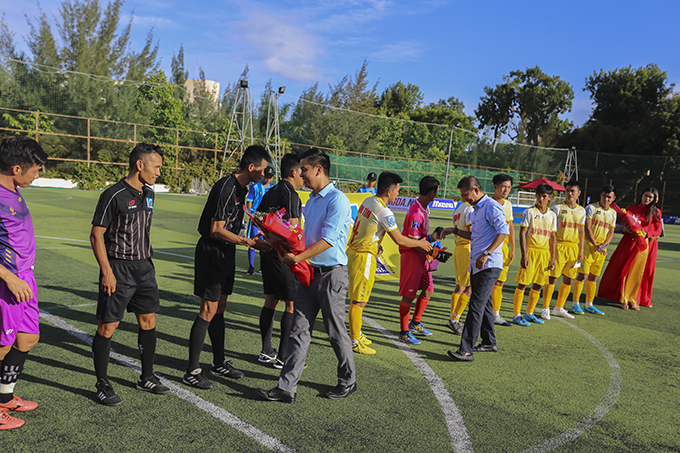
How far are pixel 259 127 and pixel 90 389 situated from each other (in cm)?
3582

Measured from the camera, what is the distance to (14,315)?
3195mm

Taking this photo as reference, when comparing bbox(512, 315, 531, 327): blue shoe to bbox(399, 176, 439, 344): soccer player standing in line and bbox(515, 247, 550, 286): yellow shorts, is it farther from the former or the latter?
bbox(399, 176, 439, 344): soccer player standing in line

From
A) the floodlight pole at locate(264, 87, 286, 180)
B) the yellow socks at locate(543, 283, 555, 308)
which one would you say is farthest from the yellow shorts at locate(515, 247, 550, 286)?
the floodlight pole at locate(264, 87, 286, 180)

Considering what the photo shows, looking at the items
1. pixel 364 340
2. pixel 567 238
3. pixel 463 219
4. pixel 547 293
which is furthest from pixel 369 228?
pixel 567 238

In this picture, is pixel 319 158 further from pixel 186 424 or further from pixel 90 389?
pixel 90 389

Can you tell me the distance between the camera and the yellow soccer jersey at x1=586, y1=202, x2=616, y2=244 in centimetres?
816

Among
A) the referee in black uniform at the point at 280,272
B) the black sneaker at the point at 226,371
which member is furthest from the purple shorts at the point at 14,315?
the referee in black uniform at the point at 280,272

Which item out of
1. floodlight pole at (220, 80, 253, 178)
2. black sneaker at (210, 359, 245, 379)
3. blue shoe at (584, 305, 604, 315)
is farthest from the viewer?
floodlight pole at (220, 80, 253, 178)

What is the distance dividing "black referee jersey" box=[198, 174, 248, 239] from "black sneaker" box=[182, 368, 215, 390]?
115 cm

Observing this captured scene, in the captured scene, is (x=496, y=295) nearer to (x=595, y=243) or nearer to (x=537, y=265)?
(x=537, y=265)

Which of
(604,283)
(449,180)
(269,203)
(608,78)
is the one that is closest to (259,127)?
(449,180)

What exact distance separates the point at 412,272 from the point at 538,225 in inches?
89.9

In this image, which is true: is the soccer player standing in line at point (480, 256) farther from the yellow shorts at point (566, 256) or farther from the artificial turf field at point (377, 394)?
the yellow shorts at point (566, 256)

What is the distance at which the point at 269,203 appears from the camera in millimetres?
4504
